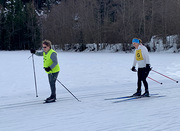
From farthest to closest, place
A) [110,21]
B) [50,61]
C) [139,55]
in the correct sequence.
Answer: [110,21] → [139,55] → [50,61]

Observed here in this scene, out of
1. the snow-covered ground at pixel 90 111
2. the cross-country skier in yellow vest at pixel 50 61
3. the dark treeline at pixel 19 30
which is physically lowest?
the snow-covered ground at pixel 90 111

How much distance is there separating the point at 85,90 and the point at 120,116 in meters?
3.05

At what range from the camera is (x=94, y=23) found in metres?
39.9

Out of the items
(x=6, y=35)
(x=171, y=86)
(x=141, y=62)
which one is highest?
(x=6, y=35)

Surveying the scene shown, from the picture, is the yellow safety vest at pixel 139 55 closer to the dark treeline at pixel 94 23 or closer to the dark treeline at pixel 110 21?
the dark treeline at pixel 94 23

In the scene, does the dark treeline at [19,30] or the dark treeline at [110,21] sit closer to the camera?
the dark treeline at [110,21]

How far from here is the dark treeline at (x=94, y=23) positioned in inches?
1324

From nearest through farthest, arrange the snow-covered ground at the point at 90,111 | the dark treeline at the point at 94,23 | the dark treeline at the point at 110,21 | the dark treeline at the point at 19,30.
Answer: the snow-covered ground at the point at 90,111 → the dark treeline at the point at 110,21 → the dark treeline at the point at 94,23 → the dark treeline at the point at 19,30

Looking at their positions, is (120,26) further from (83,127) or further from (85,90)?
(83,127)

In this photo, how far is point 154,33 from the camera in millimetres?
34281

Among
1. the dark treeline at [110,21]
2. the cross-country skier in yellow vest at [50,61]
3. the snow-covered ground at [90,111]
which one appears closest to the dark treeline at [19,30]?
the dark treeline at [110,21]

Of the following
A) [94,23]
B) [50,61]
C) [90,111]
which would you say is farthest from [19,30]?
[90,111]

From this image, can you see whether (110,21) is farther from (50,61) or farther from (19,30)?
(50,61)

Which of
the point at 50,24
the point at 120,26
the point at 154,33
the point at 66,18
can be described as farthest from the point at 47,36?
the point at 154,33
